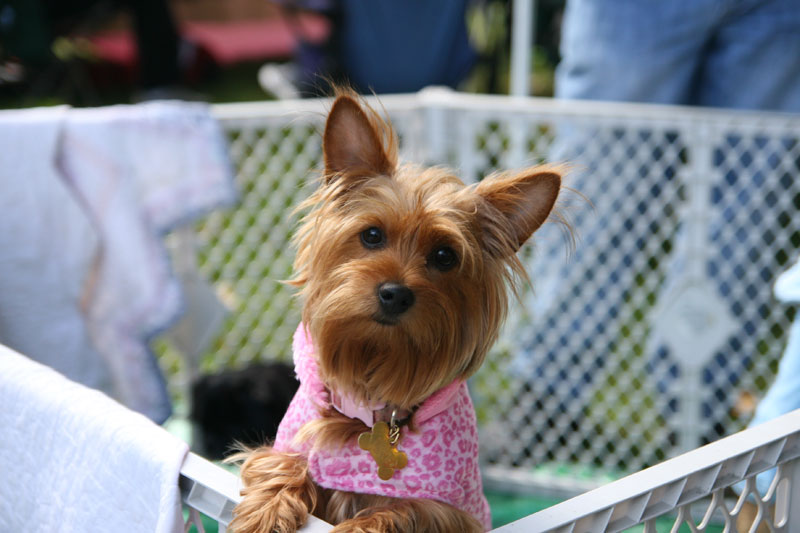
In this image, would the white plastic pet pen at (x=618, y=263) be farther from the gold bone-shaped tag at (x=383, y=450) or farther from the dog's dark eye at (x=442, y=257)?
the gold bone-shaped tag at (x=383, y=450)

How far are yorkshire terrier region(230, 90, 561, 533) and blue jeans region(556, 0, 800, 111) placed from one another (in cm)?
115

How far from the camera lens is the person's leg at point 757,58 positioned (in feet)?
7.29

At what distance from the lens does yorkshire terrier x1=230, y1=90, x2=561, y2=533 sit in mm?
1235

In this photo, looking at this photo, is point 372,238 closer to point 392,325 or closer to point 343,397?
point 392,325

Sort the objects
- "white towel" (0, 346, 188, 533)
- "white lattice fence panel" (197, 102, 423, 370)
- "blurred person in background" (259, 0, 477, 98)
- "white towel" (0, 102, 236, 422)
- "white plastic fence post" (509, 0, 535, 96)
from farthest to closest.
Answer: "blurred person in background" (259, 0, 477, 98)
"white plastic fence post" (509, 0, 535, 96)
"white lattice fence panel" (197, 102, 423, 370)
"white towel" (0, 102, 236, 422)
"white towel" (0, 346, 188, 533)

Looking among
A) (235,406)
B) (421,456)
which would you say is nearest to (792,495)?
(421,456)

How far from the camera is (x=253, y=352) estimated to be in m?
2.77

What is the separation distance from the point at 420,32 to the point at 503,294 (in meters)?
2.37

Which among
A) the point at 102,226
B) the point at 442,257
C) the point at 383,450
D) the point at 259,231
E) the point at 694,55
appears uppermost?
the point at 694,55

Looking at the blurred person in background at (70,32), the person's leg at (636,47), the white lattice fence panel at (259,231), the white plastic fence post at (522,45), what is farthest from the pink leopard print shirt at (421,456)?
the blurred person in background at (70,32)

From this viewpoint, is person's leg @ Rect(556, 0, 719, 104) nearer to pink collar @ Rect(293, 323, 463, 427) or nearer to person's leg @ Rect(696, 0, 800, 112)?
person's leg @ Rect(696, 0, 800, 112)

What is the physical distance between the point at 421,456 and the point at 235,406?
1.27m

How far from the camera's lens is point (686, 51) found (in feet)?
7.55

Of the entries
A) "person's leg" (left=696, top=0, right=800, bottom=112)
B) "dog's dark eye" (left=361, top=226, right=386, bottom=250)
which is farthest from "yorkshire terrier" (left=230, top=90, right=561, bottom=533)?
"person's leg" (left=696, top=0, right=800, bottom=112)
